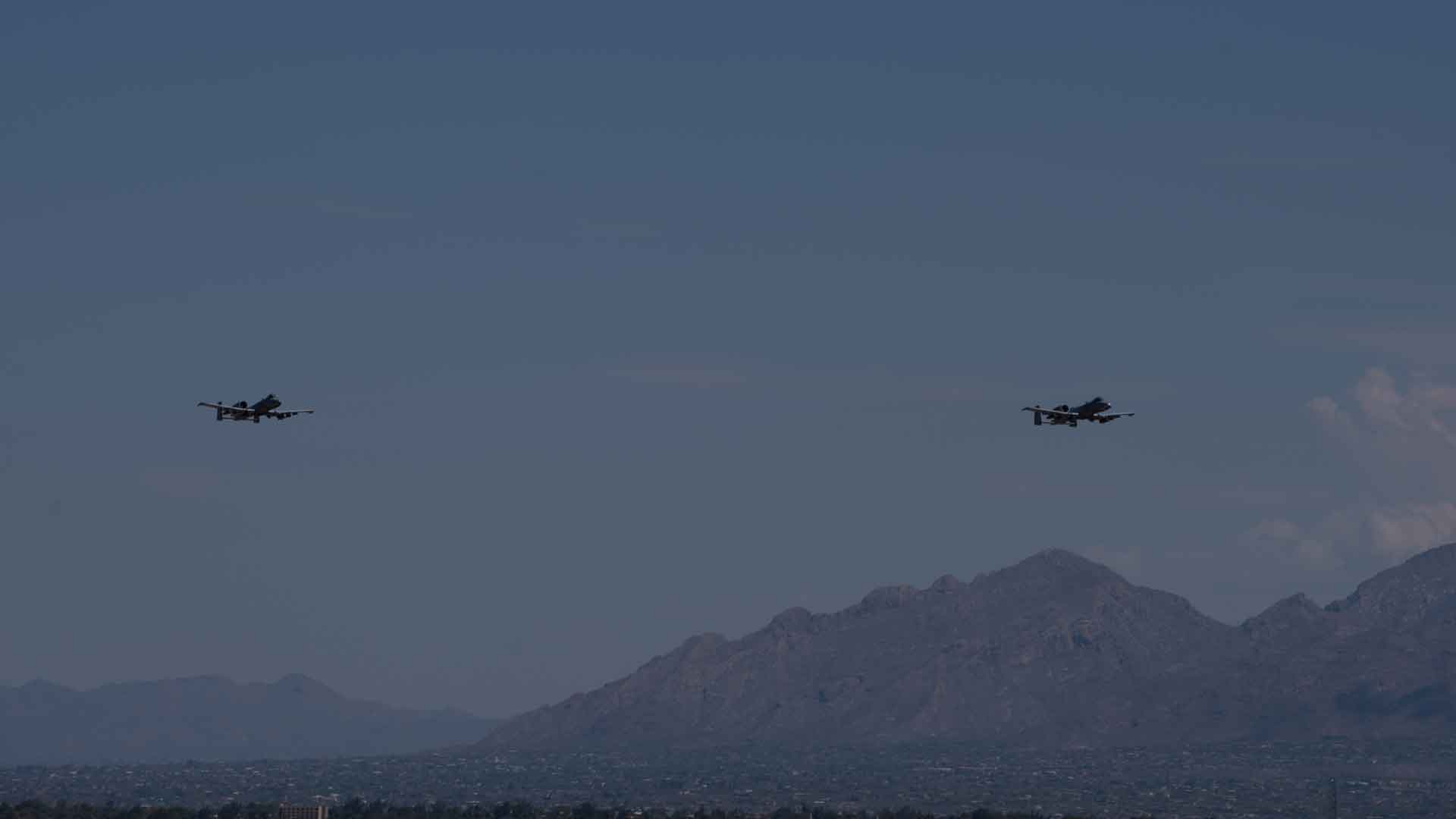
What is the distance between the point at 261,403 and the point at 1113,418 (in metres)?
60.4

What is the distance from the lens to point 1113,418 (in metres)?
173

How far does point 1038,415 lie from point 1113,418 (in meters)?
6.40

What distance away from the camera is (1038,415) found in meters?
177

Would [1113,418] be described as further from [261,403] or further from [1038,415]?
[261,403]

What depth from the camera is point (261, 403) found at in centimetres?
17325

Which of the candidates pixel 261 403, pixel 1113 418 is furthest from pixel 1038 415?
pixel 261 403
